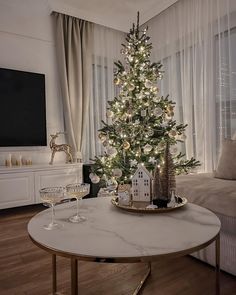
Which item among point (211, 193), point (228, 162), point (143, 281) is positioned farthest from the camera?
point (228, 162)

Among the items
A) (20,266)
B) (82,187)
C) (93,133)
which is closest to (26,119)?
(93,133)

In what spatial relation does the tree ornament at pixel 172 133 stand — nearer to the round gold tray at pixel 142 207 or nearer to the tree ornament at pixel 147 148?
the tree ornament at pixel 147 148

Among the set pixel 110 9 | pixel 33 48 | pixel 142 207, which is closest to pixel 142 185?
pixel 142 207

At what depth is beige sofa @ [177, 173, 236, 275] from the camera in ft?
5.37

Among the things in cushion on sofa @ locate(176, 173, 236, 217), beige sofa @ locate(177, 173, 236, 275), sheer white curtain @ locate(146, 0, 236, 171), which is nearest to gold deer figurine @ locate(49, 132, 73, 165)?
sheer white curtain @ locate(146, 0, 236, 171)

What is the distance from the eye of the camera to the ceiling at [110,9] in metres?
3.68

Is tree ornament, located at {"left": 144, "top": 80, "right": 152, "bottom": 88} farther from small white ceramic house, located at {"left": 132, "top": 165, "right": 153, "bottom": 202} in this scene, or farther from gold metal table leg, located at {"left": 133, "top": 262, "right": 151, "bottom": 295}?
gold metal table leg, located at {"left": 133, "top": 262, "right": 151, "bottom": 295}

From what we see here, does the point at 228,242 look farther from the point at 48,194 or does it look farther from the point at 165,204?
the point at 48,194

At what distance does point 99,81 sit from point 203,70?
179 cm

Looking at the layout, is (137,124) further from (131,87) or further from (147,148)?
(131,87)

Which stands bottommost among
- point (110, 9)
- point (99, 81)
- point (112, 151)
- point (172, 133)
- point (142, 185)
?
point (142, 185)

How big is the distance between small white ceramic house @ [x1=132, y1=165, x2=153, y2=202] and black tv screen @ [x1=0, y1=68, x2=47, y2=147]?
256 cm

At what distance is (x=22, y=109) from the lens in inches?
140

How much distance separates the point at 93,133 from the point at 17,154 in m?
1.27
